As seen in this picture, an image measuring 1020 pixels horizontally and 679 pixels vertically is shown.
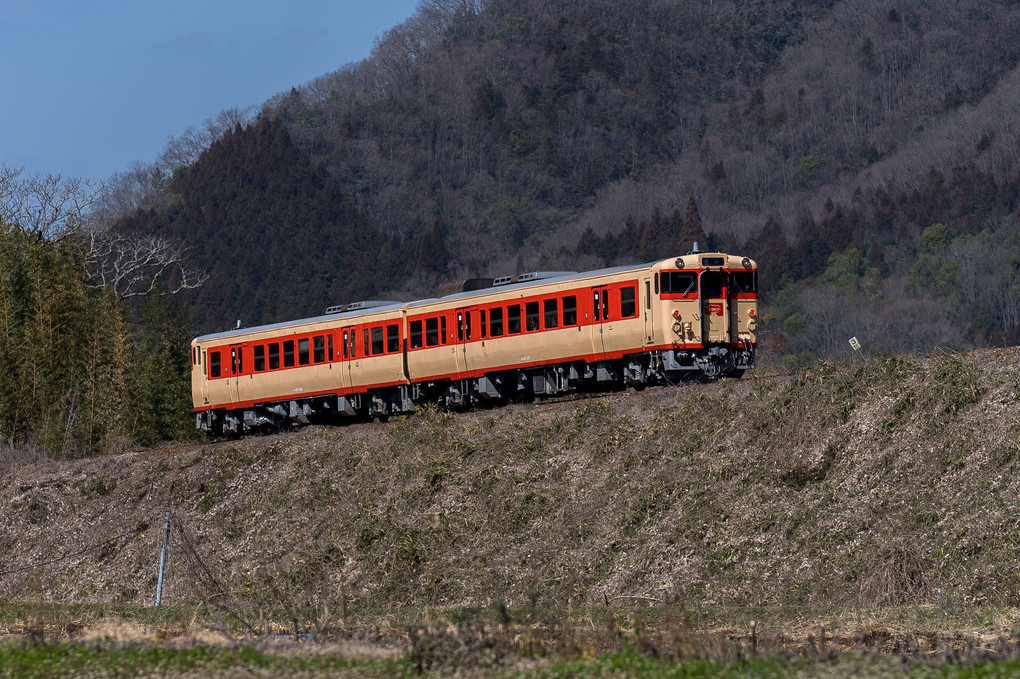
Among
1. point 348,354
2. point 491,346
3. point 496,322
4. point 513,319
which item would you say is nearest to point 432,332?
point 491,346

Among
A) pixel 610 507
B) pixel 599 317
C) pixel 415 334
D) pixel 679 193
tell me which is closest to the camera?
pixel 610 507

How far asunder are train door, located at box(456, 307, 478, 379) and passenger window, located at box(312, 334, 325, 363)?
5286 millimetres

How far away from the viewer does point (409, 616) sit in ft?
56.6

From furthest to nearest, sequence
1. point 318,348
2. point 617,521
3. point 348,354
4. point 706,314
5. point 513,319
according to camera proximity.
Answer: point 318,348
point 348,354
point 513,319
point 706,314
point 617,521

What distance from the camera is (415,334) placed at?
33094 millimetres

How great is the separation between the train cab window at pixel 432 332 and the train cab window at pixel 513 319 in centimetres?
258

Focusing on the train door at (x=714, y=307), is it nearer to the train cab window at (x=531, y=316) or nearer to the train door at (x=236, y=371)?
the train cab window at (x=531, y=316)

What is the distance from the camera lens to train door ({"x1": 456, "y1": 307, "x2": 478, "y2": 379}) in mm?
31375

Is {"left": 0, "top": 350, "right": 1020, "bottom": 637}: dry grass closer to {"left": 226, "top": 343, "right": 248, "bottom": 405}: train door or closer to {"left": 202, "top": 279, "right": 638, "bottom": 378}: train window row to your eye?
{"left": 202, "top": 279, "right": 638, "bottom": 378}: train window row

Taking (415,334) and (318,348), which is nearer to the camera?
(415,334)

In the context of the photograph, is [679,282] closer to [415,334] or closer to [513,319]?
[513,319]

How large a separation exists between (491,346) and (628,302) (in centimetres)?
422

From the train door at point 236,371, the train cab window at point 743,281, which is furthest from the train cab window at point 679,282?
the train door at point 236,371

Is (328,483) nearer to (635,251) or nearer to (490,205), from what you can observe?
(635,251)
